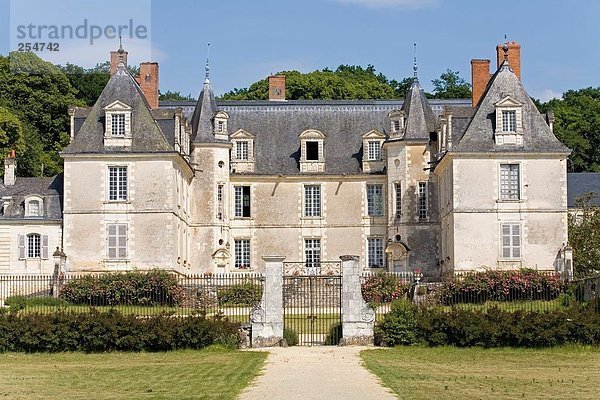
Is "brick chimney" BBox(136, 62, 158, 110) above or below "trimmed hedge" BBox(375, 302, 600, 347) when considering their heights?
above

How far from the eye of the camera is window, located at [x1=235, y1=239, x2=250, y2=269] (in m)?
47.7

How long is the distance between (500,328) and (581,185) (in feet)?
87.8

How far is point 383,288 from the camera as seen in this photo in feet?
127

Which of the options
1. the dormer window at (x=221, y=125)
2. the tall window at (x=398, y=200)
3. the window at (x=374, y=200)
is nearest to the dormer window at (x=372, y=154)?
the window at (x=374, y=200)

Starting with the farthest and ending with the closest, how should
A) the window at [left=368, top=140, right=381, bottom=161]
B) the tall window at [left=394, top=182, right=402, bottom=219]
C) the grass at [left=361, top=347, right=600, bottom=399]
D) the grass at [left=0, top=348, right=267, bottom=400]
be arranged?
1. the window at [left=368, top=140, right=381, bottom=161]
2. the tall window at [left=394, top=182, right=402, bottom=219]
3. the grass at [left=0, top=348, right=267, bottom=400]
4. the grass at [left=361, top=347, right=600, bottom=399]

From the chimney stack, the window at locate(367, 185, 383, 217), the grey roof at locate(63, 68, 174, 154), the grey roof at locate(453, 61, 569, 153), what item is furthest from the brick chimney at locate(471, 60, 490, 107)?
the chimney stack

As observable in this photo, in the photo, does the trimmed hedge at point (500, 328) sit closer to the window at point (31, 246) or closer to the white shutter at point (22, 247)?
the window at point (31, 246)

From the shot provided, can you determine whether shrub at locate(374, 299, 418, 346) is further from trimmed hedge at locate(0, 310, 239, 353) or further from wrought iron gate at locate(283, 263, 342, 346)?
trimmed hedge at locate(0, 310, 239, 353)

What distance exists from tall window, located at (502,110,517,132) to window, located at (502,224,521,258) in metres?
3.36

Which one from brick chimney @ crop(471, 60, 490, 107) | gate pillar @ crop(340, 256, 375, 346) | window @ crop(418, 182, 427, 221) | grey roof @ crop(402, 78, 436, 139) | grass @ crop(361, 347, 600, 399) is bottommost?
grass @ crop(361, 347, 600, 399)

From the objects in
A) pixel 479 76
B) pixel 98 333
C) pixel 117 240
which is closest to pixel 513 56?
pixel 479 76

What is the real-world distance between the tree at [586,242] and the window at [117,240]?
1574 cm

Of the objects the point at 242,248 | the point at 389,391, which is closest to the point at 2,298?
the point at 242,248

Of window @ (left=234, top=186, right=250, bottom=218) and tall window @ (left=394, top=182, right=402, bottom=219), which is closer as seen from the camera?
tall window @ (left=394, top=182, right=402, bottom=219)
